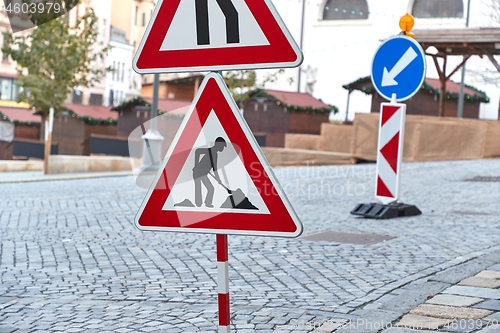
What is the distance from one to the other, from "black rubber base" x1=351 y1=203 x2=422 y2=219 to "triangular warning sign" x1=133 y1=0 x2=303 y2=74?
693cm

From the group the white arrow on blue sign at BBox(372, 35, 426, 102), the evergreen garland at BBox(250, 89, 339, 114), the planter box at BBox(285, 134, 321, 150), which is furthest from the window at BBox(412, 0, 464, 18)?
the white arrow on blue sign at BBox(372, 35, 426, 102)

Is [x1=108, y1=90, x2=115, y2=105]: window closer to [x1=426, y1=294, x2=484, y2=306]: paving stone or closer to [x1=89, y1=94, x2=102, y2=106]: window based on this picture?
[x1=89, y1=94, x2=102, y2=106]: window

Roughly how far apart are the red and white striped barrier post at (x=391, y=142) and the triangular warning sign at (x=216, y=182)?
665 centimetres

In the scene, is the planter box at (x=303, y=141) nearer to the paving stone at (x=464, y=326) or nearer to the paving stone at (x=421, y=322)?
the paving stone at (x=421, y=322)

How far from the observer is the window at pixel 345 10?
52.2 metres

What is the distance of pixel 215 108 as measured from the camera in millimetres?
3508

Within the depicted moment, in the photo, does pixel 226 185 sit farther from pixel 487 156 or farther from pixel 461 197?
pixel 487 156

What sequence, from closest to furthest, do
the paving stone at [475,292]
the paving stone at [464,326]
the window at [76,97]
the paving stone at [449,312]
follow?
the paving stone at [464,326] < the paving stone at [449,312] < the paving stone at [475,292] < the window at [76,97]

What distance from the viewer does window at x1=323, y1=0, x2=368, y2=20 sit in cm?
5219

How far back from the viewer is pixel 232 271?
6.81 m

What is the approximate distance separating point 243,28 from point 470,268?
3887 millimetres

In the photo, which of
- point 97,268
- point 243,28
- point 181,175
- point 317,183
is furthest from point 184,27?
point 317,183

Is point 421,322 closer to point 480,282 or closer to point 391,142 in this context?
point 480,282

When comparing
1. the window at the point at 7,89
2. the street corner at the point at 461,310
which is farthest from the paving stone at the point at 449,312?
the window at the point at 7,89
